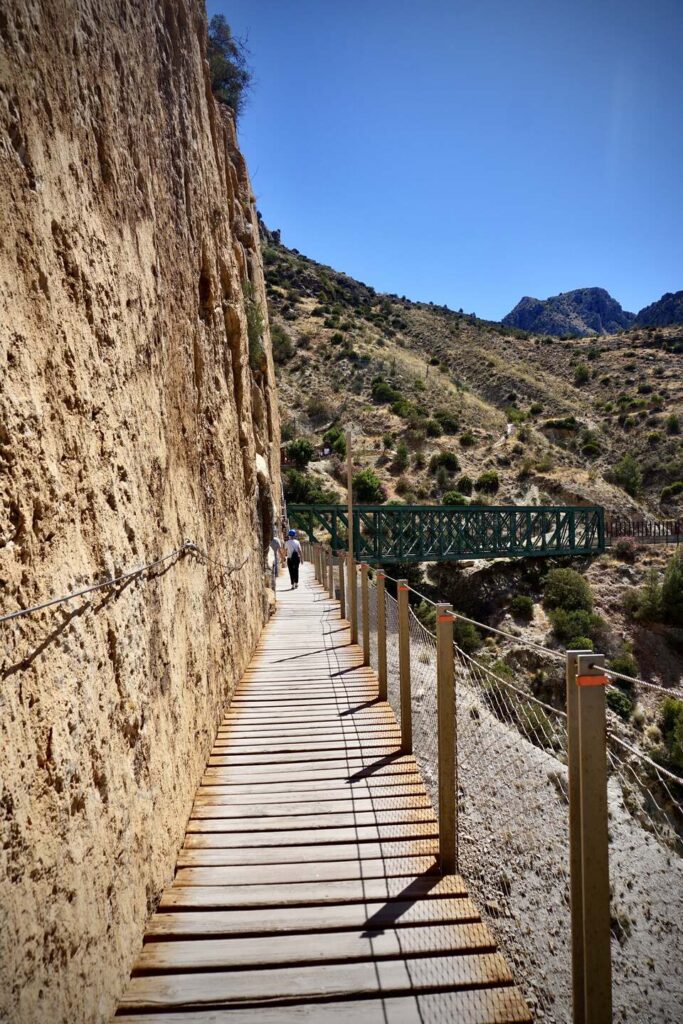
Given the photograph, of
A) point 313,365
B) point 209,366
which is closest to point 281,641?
point 209,366

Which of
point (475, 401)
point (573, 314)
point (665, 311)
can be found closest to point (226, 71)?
point (475, 401)

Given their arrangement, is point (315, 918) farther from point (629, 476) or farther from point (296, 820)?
point (629, 476)

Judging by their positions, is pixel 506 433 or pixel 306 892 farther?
pixel 506 433

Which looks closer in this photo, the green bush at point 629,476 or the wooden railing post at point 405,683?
the wooden railing post at point 405,683

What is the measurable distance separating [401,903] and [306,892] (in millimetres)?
513

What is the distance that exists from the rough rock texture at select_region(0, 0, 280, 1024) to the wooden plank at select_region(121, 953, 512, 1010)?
0.19m

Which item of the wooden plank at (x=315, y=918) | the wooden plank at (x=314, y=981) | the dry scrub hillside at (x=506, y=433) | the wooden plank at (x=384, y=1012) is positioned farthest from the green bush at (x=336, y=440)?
the wooden plank at (x=384, y=1012)

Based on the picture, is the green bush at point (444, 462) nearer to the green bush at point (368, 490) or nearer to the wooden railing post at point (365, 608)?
the green bush at point (368, 490)

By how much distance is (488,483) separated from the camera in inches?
1806

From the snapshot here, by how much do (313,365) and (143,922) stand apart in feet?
187

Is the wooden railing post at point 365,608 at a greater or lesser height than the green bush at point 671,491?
lesser

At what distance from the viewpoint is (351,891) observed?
324 centimetres

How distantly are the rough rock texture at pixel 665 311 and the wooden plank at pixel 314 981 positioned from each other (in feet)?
446

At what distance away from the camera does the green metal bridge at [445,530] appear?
107 ft
